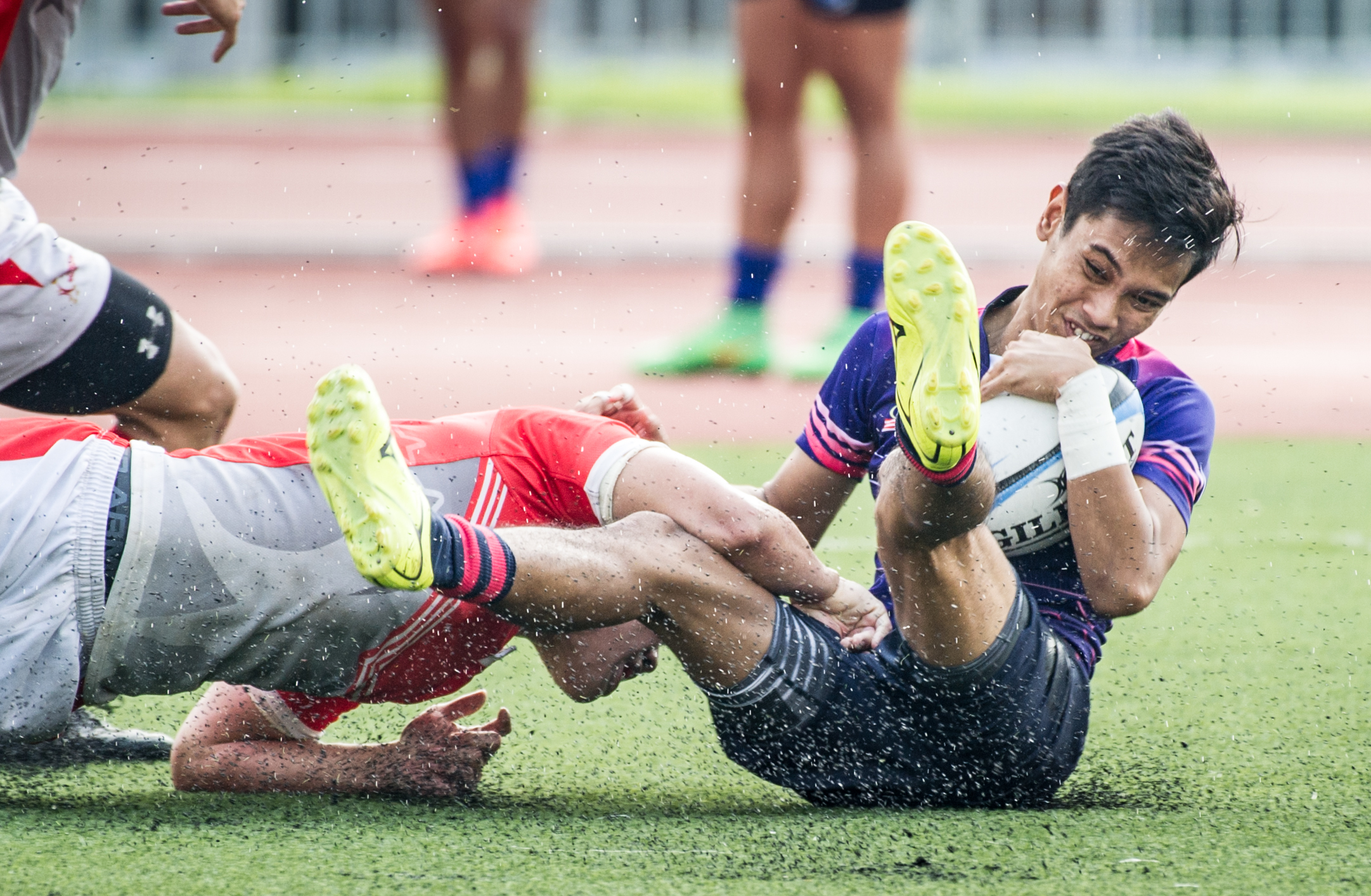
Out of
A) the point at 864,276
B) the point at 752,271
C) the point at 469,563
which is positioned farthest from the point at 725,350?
the point at 469,563

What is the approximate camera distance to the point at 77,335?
325 cm

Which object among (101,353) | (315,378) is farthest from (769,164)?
(101,353)

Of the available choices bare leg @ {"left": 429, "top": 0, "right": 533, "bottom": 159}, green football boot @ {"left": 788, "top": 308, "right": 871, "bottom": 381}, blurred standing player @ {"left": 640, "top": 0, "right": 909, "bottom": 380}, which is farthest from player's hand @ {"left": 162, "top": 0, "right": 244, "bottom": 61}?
bare leg @ {"left": 429, "top": 0, "right": 533, "bottom": 159}

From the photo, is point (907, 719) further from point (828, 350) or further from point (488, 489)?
point (828, 350)

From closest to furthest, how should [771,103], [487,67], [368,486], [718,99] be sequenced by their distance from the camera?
[368,486] → [771,103] → [487,67] → [718,99]

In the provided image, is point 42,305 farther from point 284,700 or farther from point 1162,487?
point 1162,487

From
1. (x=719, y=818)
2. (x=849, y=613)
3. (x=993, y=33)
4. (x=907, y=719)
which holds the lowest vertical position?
(x=993, y=33)

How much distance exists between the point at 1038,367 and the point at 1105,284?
0.60ft

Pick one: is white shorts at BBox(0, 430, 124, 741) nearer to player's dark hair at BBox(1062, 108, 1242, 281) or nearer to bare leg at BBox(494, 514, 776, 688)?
bare leg at BBox(494, 514, 776, 688)

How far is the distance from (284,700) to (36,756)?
0.53 metres

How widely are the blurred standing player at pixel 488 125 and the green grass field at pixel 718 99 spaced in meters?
8.28

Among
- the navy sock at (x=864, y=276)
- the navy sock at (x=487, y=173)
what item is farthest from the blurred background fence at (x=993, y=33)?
the navy sock at (x=864, y=276)

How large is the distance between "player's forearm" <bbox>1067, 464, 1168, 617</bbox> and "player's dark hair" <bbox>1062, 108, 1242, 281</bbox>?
1.37ft

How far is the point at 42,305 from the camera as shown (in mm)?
3201
